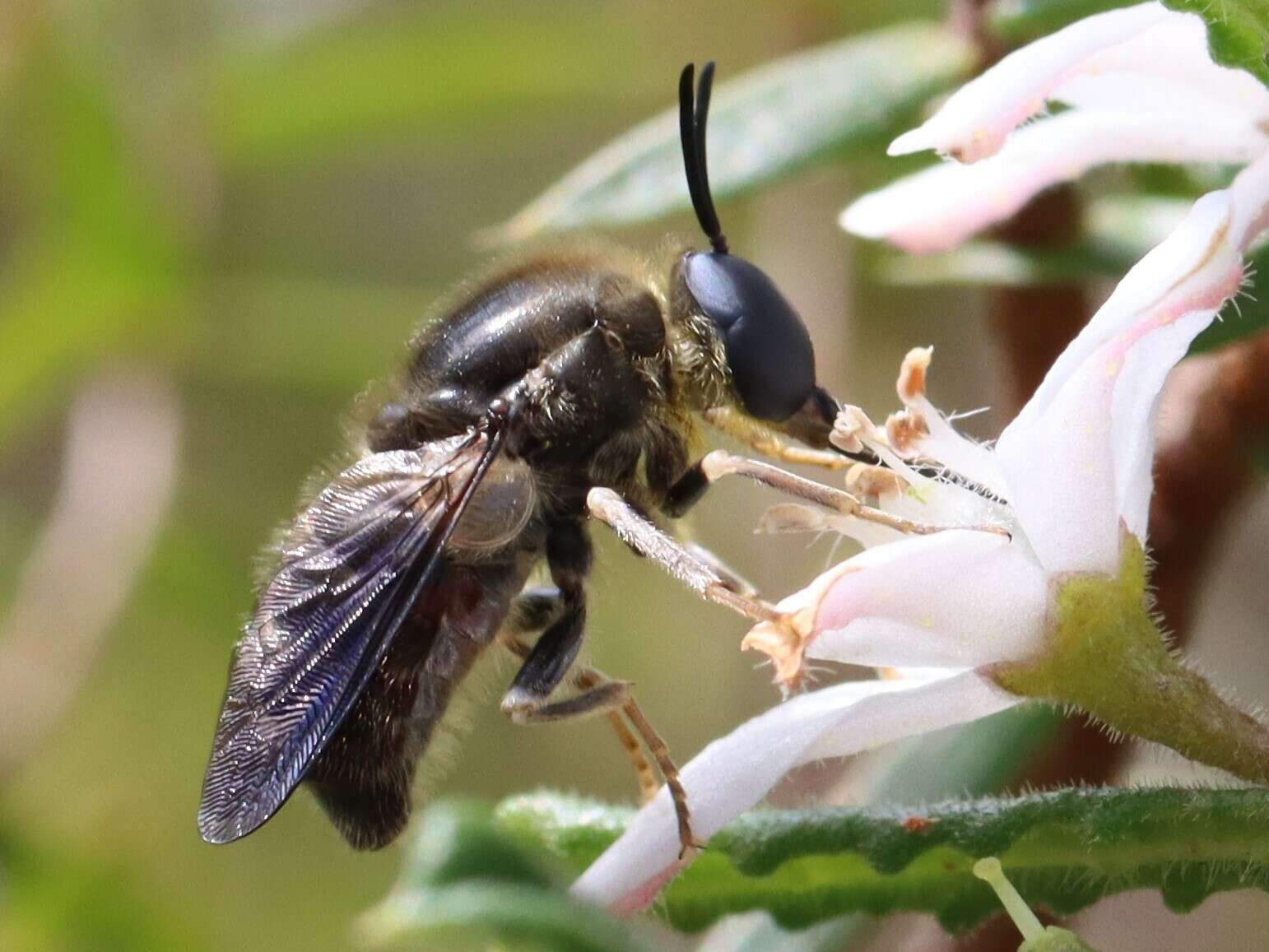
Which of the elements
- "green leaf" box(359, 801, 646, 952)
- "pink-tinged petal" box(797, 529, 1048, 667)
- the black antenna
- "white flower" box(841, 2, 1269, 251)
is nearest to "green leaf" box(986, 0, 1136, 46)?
"white flower" box(841, 2, 1269, 251)

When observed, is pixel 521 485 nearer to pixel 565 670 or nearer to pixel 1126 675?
pixel 565 670

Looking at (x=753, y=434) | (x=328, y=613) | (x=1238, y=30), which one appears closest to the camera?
(x=1238, y=30)

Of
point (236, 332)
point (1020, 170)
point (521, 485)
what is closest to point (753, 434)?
point (521, 485)

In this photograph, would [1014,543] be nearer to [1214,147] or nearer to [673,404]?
[1214,147]

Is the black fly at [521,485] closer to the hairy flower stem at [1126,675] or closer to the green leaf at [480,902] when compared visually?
the green leaf at [480,902]

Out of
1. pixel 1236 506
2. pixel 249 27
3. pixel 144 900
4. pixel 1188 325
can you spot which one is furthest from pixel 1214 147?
pixel 249 27

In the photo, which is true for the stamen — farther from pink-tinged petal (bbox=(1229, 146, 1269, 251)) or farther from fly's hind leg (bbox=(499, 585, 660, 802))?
fly's hind leg (bbox=(499, 585, 660, 802))
